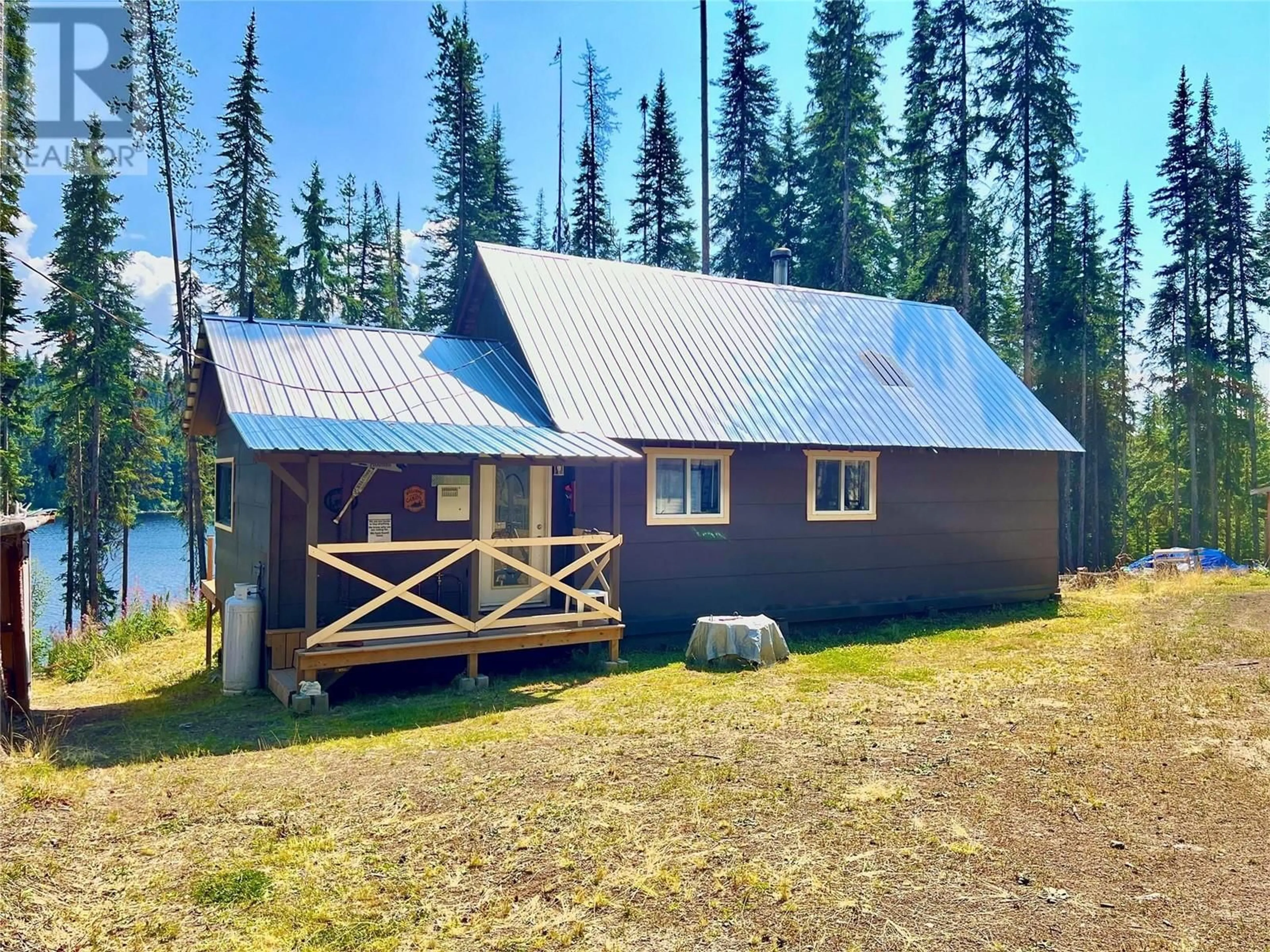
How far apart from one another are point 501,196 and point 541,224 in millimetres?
12984

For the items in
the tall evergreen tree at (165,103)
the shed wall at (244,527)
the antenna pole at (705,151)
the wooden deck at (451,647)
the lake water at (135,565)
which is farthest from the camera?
A: the lake water at (135,565)

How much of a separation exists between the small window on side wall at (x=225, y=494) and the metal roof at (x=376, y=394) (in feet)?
3.23

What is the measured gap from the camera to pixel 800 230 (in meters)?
28.7

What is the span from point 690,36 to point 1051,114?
1064 cm

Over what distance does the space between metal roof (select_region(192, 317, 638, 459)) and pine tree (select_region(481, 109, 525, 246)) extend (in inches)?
733

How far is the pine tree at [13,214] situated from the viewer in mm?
13305

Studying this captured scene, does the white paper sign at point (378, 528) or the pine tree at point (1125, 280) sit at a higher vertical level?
the pine tree at point (1125, 280)

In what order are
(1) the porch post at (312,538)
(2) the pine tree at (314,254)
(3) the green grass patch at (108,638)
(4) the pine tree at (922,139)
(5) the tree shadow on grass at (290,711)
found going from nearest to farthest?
(5) the tree shadow on grass at (290,711)
(1) the porch post at (312,538)
(3) the green grass patch at (108,638)
(4) the pine tree at (922,139)
(2) the pine tree at (314,254)

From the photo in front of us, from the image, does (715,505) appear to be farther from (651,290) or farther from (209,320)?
(209,320)

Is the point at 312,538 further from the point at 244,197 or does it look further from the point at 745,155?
the point at 745,155

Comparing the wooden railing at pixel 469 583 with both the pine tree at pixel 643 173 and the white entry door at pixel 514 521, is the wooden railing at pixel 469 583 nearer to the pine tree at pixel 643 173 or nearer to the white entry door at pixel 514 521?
the white entry door at pixel 514 521

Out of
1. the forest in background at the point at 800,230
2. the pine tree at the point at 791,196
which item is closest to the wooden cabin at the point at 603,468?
the forest in background at the point at 800,230

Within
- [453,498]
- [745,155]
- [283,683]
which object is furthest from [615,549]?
[745,155]

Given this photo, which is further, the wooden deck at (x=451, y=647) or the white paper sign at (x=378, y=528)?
the white paper sign at (x=378, y=528)
